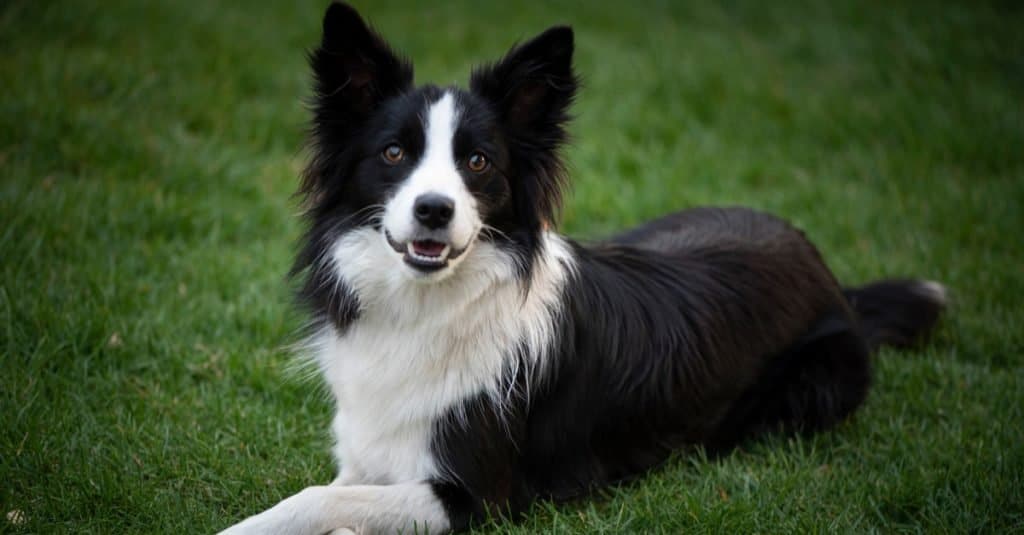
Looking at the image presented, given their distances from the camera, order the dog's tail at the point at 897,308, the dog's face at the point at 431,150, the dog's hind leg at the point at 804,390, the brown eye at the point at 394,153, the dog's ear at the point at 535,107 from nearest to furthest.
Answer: the dog's face at the point at 431,150 < the brown eye at the point at 394,153 < the dog's ear at the point at 535,107 < the dog's hind leg at the point at 804,390 < the dog's tail at the point at 897,308

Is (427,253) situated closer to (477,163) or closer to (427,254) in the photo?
(427,254)

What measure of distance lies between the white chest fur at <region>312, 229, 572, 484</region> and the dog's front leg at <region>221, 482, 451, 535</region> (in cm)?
12

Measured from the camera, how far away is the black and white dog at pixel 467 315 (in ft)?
11.3

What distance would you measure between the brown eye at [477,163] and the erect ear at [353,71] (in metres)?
0.40

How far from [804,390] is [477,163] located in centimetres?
203

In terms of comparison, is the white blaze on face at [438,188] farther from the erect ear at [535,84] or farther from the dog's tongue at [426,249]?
the erect ear at [535,84]

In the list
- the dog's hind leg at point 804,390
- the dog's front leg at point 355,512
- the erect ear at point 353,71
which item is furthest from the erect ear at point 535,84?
the dog's hind leg at point 804,390

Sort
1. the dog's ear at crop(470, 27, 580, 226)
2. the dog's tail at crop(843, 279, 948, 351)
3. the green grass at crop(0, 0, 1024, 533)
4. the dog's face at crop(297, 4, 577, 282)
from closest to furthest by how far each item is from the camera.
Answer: the dog's face at crop(297, 4, 577, 282)
the dog's ear at crop(470, 27, 580, 226)
the green grass at crop(0, 0, 1024, 533)
the dog's tail at crop(843, 279, 948, 351)

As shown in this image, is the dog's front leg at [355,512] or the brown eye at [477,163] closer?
the dog's front leg at [355,512]

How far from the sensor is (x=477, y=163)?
11.5ft

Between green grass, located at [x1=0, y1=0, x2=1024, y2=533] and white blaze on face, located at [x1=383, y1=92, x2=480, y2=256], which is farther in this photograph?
green grass, located at [x1=0, y1=0, x2=1024, y2=533]

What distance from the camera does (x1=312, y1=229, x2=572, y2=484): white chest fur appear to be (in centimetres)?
355

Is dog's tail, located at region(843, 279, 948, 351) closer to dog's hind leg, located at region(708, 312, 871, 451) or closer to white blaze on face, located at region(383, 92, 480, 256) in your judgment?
dog's hind leg, located at region(708, 312, 871, 451)

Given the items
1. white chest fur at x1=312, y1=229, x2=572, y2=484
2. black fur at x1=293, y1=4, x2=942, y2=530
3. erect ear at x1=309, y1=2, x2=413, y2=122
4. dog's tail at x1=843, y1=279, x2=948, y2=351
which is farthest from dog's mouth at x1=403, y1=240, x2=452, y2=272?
dog's tail at x1=843, y1=279, x2=948, y2=351
